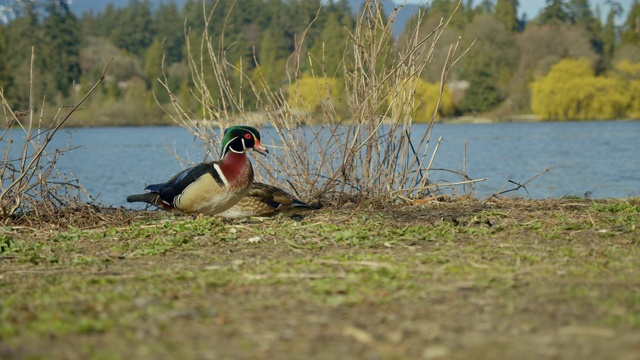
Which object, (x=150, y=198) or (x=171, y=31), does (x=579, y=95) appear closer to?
(x=171, y=31)

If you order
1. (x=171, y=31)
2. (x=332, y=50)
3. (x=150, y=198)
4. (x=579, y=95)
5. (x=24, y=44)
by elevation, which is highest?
(x=171, y=31)

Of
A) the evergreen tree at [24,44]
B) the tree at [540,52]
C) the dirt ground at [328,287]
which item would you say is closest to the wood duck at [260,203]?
the dirt ground at [328,287]

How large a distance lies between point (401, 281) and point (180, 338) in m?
1.44

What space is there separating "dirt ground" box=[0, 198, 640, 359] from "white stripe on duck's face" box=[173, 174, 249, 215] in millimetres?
145

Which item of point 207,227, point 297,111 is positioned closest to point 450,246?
point 207,227

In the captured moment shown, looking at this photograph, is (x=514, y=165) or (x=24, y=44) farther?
(x=24, y=44)

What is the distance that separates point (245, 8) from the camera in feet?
241

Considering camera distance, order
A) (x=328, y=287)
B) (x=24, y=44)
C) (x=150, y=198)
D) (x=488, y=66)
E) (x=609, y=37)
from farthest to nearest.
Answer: (x=609, y=37) → (x=488, y=66) → (x=24, y=44) → (x=150, y=198) → (x=328, y=287)

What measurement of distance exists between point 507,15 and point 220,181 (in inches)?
3869

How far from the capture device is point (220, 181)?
7008 mm

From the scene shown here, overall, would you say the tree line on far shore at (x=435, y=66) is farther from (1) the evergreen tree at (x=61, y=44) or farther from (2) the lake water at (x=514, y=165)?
(2) the lake water at (x=514, y=165)

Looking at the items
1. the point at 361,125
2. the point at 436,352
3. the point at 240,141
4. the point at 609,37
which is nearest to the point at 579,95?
the point at 609,37

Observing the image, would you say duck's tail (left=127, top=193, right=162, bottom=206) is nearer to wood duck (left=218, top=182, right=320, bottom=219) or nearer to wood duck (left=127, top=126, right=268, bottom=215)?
wood duck (left=127, top=126, right=268, bottom=215)

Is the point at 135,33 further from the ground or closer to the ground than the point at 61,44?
further from the ground
